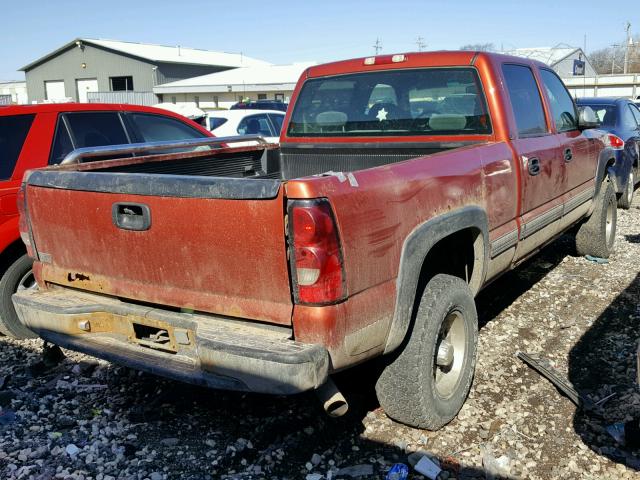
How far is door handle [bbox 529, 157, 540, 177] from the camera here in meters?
4.20

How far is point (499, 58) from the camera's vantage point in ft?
14.4

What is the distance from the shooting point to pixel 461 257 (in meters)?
3.79

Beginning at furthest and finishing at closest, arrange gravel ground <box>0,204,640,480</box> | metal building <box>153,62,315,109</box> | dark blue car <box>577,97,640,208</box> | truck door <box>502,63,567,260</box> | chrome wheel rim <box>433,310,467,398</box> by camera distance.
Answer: metal building <box>153,62,315,109</box>
dark blue car <box>577,97,640,208</box>
truck door <box>502,63,567,260</box>
chrome wheel rim <box>433,310,467,398</box>
gravel ground <box>0,204,640,480</box>

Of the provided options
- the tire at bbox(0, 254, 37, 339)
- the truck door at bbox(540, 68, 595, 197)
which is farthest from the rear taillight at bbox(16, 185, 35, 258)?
the truck door at bbox(540, 68, 595, 197)

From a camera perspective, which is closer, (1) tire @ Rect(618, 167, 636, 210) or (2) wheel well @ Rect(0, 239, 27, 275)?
(2) wheel well @ Rect(0, 239, 27, 275)

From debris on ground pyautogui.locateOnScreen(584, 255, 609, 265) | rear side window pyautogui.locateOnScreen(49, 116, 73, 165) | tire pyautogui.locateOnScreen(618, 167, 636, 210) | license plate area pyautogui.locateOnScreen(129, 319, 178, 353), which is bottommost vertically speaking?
debris on ground pyautogui.locateOnScreen(584, 255, 609, 265)

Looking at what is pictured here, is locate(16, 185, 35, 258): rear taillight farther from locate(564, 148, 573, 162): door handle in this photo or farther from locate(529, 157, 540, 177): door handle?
locate(564, 148, 573, 162): door handle

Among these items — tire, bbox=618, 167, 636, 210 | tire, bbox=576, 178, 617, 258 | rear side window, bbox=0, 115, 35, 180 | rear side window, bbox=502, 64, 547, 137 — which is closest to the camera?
rear side window, bbox=502, 64, 547, 137

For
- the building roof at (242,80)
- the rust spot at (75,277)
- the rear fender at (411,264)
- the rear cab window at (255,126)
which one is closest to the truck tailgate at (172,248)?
the rust spot at (75,277)

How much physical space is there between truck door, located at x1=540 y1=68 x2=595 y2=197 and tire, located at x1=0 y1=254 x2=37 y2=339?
166 inches

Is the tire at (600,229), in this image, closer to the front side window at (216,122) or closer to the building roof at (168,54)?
the front side window at (216,122)

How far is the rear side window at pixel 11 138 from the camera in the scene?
4758mm

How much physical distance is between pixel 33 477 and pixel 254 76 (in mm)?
42917

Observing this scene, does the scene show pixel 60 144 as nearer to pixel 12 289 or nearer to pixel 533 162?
→ pixel 12 289
